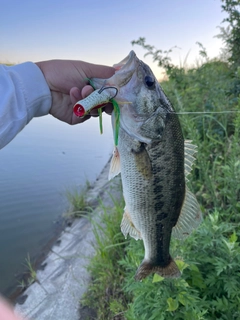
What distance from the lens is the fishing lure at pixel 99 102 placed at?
125 cm

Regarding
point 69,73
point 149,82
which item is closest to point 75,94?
point 69,73

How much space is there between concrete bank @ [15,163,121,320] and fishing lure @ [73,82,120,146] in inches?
77.2

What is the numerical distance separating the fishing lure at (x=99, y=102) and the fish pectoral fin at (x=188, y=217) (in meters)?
0.50

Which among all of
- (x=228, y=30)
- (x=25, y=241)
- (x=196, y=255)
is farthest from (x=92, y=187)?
(x=196, y=255)

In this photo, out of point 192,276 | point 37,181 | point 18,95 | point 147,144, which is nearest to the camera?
point 147,144

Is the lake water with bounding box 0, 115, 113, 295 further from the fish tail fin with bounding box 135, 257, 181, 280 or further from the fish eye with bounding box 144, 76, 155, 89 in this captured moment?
the fish eye with bounding box 144, 76, 155, 89

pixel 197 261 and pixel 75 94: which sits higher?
pixel 75 94

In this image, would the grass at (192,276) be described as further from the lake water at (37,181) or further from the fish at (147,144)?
the lake water at (37,181)

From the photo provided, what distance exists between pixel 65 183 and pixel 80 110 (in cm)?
531

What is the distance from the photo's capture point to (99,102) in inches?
50.4

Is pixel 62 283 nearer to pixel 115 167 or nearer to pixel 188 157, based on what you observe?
pixel 115 167

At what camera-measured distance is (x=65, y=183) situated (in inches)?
253

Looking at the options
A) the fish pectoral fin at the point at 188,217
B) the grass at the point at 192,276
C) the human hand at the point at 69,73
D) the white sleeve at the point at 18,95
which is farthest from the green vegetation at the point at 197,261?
the white sleeve at the point at 18,95

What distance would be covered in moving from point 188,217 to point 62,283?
2387mm
